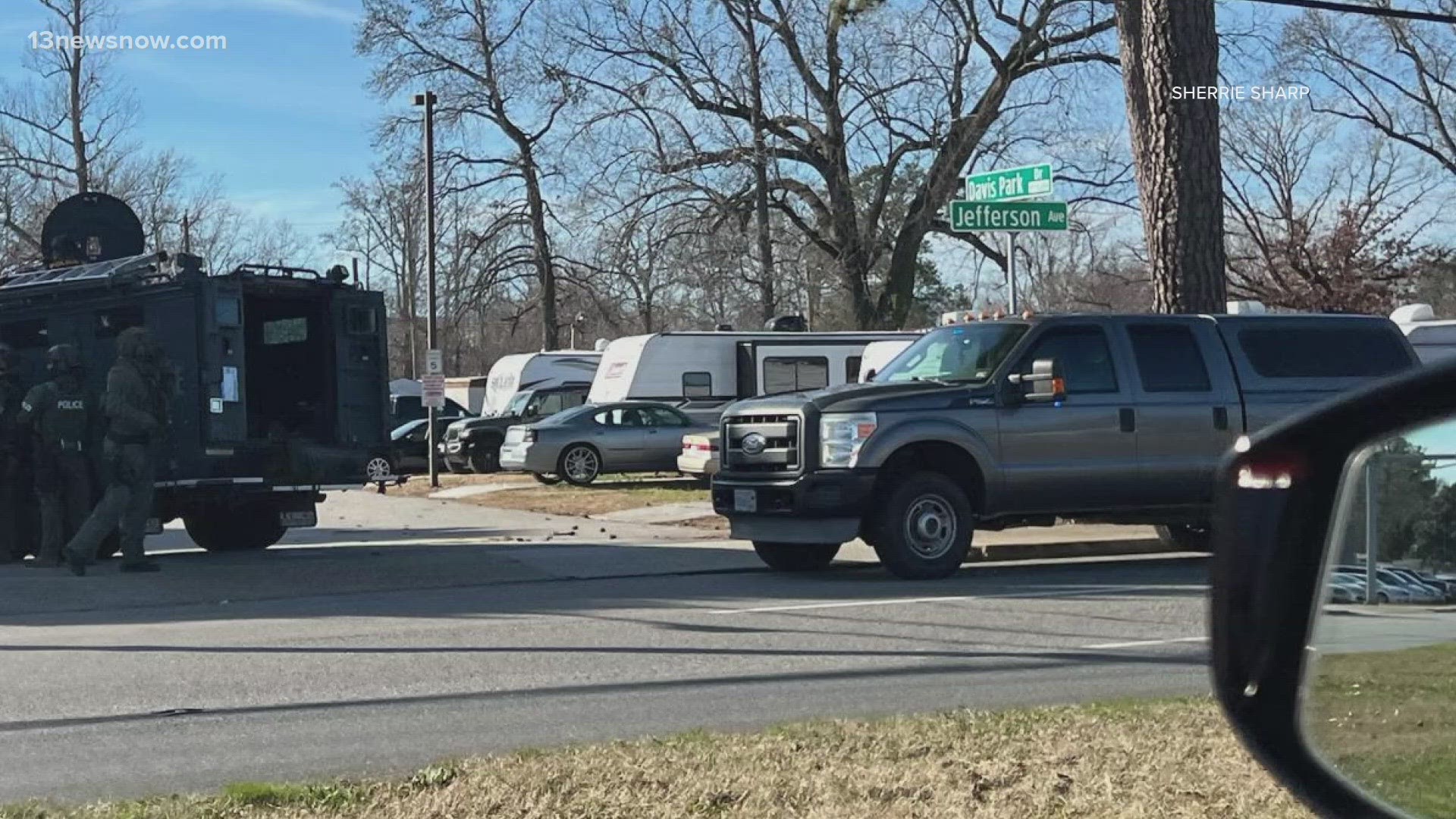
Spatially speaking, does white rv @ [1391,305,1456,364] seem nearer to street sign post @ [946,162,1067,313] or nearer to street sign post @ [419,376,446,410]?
street sign post @ [946,162,1067,313]

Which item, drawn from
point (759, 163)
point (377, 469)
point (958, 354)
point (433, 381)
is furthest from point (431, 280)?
point (958, 354)

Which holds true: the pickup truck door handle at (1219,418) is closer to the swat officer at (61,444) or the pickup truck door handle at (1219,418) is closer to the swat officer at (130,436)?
the swat officer at (130,436)

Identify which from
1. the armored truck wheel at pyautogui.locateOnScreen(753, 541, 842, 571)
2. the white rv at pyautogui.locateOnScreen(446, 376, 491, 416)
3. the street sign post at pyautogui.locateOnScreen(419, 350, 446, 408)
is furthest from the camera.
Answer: the white rv at pyautogui.locateOnScreen(446, 376, 491, 416)

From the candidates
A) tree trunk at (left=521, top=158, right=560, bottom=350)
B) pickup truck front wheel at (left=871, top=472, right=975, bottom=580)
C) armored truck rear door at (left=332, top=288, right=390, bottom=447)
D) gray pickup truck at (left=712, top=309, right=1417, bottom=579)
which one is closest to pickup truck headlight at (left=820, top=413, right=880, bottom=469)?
gray pickup truck at (left=712, top=309, right=1417, bottom=579)

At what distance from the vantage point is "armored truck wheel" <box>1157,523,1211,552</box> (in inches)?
582

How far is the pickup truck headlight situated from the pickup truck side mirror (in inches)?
48.8

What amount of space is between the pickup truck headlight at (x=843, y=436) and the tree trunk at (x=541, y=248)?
97.2ft

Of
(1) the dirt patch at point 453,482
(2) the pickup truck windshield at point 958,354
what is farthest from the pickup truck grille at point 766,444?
(1) the dirt patch at point 453,482

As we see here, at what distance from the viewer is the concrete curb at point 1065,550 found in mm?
14664

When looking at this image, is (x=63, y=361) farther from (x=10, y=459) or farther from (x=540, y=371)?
(x=540, y=371)

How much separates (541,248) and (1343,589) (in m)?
40.7

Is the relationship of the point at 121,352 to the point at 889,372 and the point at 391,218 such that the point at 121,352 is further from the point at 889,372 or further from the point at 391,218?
the point at 391,218

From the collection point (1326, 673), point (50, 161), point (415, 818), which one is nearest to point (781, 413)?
point (415, 818)

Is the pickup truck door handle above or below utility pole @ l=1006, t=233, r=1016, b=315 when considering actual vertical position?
below
